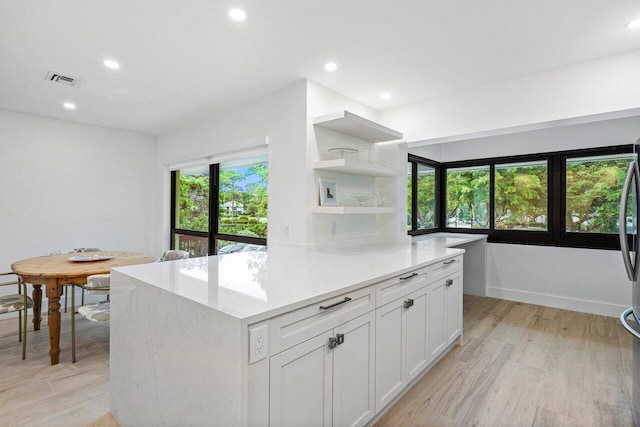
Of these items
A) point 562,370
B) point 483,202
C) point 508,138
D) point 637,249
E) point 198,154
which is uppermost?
point 508,138

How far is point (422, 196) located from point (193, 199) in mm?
3371

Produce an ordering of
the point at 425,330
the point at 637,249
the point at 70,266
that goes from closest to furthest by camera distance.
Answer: the point at 637,249
the point at 425,330
the point at 70,266

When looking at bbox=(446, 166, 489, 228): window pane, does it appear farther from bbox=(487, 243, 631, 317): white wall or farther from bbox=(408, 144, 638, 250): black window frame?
bbox=(487, 243, 631, 317): white wall

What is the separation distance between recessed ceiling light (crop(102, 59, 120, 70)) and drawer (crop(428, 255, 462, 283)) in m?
2.89

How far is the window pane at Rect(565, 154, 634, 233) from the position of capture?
12.7 feet

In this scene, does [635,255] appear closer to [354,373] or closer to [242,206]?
[354,373]

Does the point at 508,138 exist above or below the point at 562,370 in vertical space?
above

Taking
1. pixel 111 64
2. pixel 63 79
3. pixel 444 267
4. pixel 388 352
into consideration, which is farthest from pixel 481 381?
pixel 63 79

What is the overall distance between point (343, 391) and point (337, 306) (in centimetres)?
43

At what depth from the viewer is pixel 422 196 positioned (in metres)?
4.93

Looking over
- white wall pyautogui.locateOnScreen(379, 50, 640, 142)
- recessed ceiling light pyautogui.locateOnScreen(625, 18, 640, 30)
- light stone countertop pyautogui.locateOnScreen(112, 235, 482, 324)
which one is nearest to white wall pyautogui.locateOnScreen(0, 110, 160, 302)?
light stone countertop pyautogui.locateOnScreen(112, 235, 482, 324)

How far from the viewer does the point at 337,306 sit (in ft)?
4.97

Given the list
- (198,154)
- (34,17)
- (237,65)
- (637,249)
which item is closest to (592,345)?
(637,249)

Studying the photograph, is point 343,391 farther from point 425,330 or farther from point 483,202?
point 483,202
